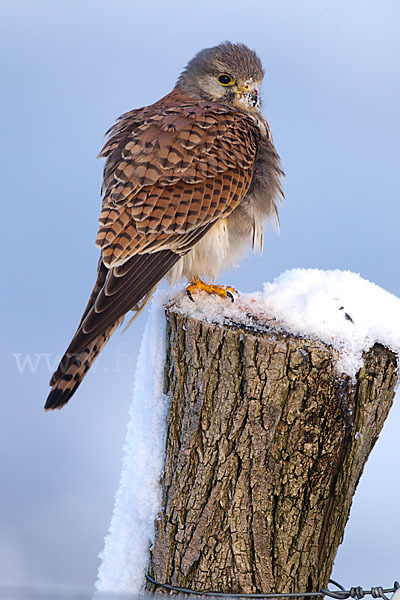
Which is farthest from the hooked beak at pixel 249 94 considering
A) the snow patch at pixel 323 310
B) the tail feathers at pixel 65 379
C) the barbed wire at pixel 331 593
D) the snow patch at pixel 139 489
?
the barbed wire at pixel 331 593

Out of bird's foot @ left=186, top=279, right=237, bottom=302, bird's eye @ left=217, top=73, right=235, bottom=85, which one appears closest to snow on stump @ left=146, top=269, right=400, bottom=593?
bird's foot @ left=186, top=279, right=237, bottom=302

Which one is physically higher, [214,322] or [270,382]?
[214,322]

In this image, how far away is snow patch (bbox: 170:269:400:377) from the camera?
2076mm

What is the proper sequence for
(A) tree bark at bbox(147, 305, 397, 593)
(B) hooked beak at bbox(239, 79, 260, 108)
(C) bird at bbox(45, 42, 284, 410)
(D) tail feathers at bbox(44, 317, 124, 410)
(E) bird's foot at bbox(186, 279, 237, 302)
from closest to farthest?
(A) tree bark at bbox(147, 305, 397, 593) < (D) tail feathers at bbox(44, 317, 124, 410) < (C) bird at bbox(45, 42, 284, 410) < (E) bird's foot at bbox(186, 279, 237, 302) < (B) hooked beak at bbox(239, 79, 260, 108)

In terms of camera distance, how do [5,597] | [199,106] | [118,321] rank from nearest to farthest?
[5,597], [118,321], [199,106]

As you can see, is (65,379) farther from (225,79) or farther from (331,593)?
(225,79)

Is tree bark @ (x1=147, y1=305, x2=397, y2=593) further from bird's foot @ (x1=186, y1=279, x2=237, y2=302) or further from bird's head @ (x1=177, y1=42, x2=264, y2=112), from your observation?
bird's head @ (x1=177, y1=42, x2=264, y2=112)

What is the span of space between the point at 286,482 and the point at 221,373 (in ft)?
1.28

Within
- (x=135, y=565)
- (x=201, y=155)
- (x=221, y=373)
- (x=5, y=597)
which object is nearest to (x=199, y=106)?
(x=201, y=155)

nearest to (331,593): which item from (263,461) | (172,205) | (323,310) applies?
(263,461)

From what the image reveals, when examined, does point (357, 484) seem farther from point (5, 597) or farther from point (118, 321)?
point (5, 597)

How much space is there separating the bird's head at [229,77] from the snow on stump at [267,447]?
4.77ft

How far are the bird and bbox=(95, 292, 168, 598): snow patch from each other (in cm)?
23

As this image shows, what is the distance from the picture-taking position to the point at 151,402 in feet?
7.27
